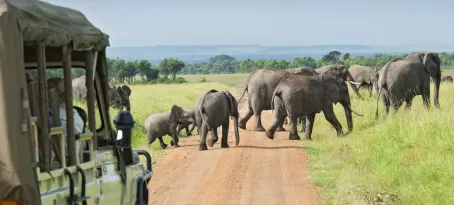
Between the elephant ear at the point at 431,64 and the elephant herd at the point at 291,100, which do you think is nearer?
the elephant herd at the point at 291,100

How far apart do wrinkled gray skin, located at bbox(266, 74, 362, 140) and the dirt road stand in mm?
1894

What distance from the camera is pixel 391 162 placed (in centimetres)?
1433

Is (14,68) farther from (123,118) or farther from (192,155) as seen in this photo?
(192,155)

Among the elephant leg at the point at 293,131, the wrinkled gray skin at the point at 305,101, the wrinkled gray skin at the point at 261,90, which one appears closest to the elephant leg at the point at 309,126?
the wrinkled gray skin at the point at 305,101

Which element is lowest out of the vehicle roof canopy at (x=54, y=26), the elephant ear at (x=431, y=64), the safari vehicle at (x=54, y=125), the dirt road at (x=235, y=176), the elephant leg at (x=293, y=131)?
the elephant leg at (x=293, y=131)

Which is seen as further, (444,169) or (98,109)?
(444,169)

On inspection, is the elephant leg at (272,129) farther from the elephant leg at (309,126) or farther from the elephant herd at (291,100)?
the elephant leg at (309,126)

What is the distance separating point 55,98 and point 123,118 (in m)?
1.00

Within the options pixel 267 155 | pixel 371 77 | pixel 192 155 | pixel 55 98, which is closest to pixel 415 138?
pixel 267 155

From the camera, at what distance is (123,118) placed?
716 centimetres

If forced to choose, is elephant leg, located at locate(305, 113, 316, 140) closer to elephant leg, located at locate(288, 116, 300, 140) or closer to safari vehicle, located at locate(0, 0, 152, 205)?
elephant leg, located at locate(288, 116, 300, 140)

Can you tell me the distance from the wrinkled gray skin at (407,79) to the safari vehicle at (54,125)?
60.0 ft

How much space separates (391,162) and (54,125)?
9.16 meters

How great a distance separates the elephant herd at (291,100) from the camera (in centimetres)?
1927
